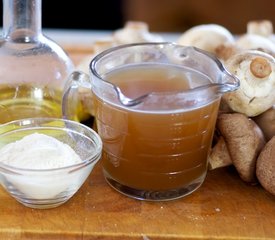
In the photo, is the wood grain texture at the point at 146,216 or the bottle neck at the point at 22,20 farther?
the bottle neck at the point at 22,20

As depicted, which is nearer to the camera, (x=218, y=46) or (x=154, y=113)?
(x=154, y=113)

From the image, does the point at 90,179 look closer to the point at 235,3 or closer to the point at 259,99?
the point at 259,99

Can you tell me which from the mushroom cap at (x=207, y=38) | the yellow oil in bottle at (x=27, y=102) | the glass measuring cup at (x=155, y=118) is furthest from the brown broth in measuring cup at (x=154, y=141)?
the mushroom cap at (x=207, y=38)

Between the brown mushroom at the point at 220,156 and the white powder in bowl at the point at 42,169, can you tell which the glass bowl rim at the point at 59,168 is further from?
the brown mushroom at the point at 220,156

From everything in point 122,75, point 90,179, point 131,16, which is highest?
point 122,75

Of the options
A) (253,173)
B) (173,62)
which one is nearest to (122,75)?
(173,62)

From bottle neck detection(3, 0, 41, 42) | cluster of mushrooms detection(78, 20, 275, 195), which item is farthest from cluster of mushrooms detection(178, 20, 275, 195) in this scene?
bottle neck detection(3, 0, 41, 42)
